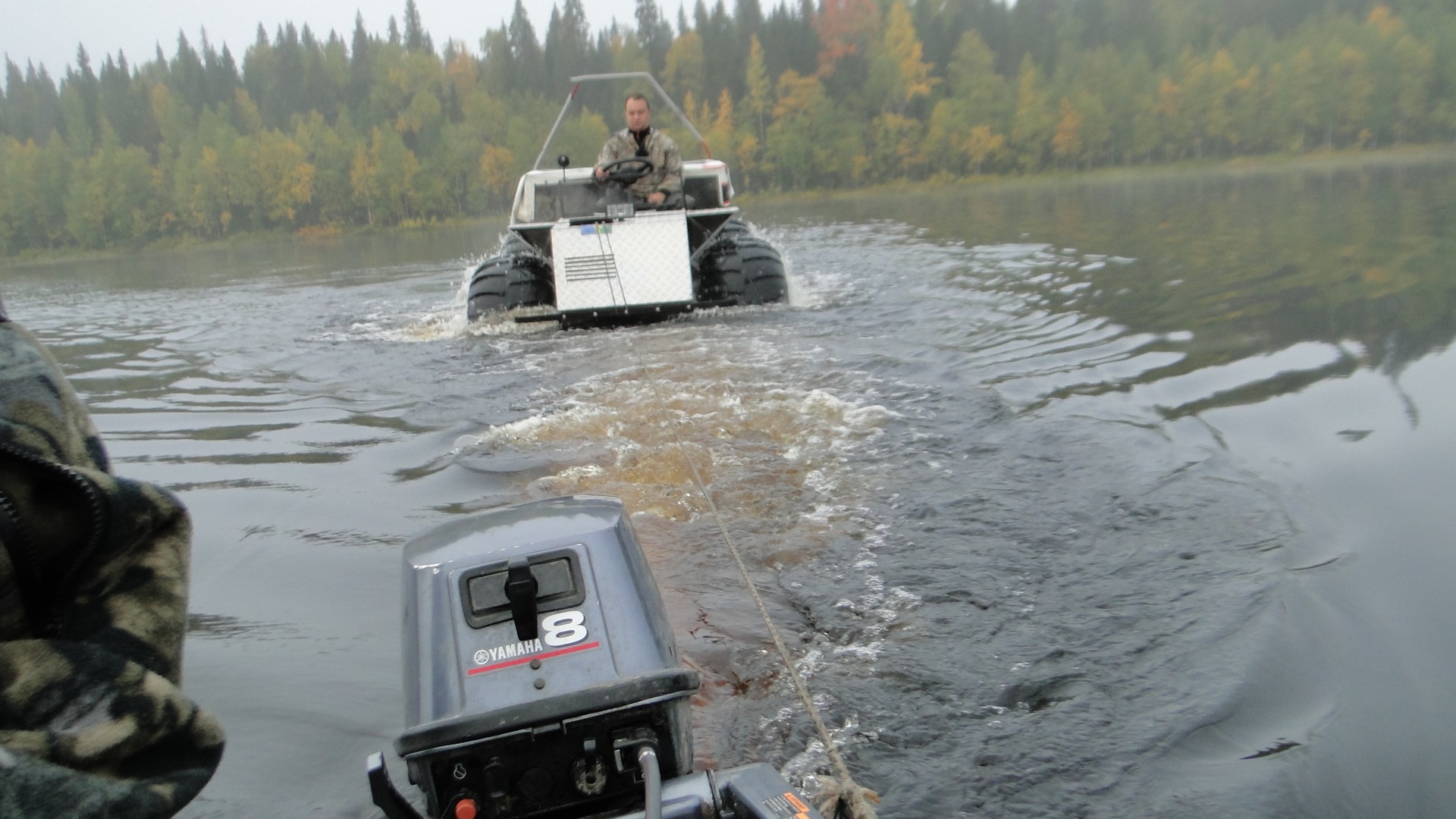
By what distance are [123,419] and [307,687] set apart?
4865 millimetres

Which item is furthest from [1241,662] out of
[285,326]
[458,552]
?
[285,326]

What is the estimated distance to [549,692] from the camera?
1.92 m

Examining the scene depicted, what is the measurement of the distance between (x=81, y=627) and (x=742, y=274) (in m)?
9.10

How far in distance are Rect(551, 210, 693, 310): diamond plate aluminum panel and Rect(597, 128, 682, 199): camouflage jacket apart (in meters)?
0.56

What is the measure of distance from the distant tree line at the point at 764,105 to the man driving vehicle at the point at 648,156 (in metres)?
53.9

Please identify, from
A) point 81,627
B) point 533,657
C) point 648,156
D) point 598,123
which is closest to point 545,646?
point 533,657

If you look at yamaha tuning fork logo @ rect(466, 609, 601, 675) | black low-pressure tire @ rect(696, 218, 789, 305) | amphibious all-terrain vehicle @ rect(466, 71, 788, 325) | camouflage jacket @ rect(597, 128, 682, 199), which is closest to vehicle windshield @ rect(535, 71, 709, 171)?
amphibious all-terrain vehicle @ rect(466, 71, 788, 325)

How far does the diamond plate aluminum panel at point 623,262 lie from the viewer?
31.0 feet

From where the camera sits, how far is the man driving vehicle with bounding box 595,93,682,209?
981 centimetres

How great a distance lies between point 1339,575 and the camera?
3.34 meters

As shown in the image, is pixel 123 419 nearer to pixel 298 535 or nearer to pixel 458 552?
pixel 298 535

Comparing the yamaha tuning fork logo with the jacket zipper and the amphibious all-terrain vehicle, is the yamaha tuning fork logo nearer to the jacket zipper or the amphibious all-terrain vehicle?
the jacket zipper

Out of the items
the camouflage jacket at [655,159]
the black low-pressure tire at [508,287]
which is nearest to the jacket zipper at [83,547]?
the black low-pressure tire at [508,287]

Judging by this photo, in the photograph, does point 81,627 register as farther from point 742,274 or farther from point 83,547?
point 742,274
